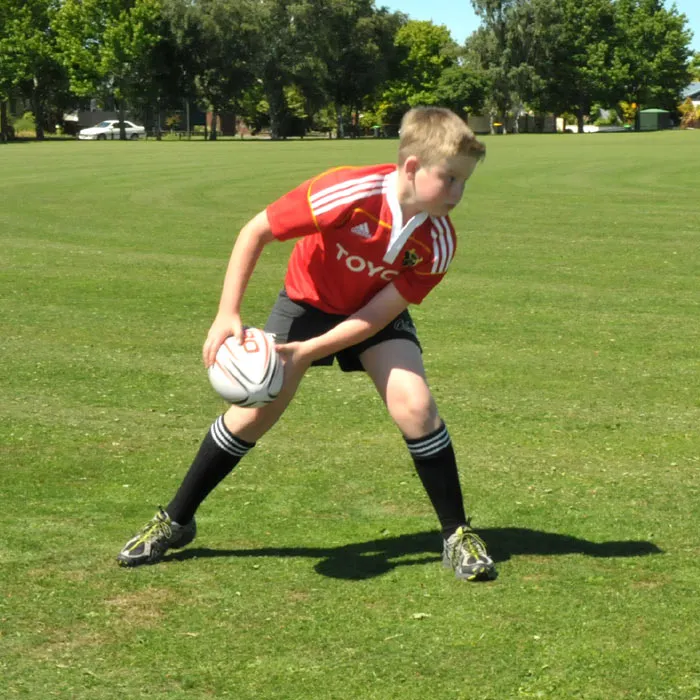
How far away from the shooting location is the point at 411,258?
5.05 m

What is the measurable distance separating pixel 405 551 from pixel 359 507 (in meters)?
0.68

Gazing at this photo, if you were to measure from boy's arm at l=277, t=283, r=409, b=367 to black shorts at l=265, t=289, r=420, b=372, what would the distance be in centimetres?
16

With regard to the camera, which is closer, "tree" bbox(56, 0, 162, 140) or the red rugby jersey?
the red rugby jersey

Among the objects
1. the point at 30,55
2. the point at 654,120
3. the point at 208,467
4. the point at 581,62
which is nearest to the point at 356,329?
the point at 208,467

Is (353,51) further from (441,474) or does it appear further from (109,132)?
(441,474)

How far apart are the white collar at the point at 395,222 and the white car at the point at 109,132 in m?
95.8

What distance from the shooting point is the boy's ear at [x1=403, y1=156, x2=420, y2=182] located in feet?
15.8

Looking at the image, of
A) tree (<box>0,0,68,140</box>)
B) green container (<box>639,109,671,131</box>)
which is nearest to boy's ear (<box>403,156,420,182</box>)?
tree (<box>0,0,68,140</box>)

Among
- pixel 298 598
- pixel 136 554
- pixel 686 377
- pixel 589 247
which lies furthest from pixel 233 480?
pixel 589 247

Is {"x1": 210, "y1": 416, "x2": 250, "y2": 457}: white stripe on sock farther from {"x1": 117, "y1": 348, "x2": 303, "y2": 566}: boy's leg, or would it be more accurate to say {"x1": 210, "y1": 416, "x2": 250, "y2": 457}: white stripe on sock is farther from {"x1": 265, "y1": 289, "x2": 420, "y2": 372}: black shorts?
{"x1": 265, "y1": 289, "x2": 420, "y2": 372}: black shorts

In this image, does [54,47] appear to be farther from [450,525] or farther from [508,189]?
[450,525]

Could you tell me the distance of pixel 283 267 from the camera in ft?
50.0

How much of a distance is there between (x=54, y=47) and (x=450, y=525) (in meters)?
100

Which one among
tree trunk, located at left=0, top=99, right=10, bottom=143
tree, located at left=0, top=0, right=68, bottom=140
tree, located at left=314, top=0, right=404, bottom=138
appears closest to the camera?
tree trunk, located at left=0, top=99, right=10, bottom=143
